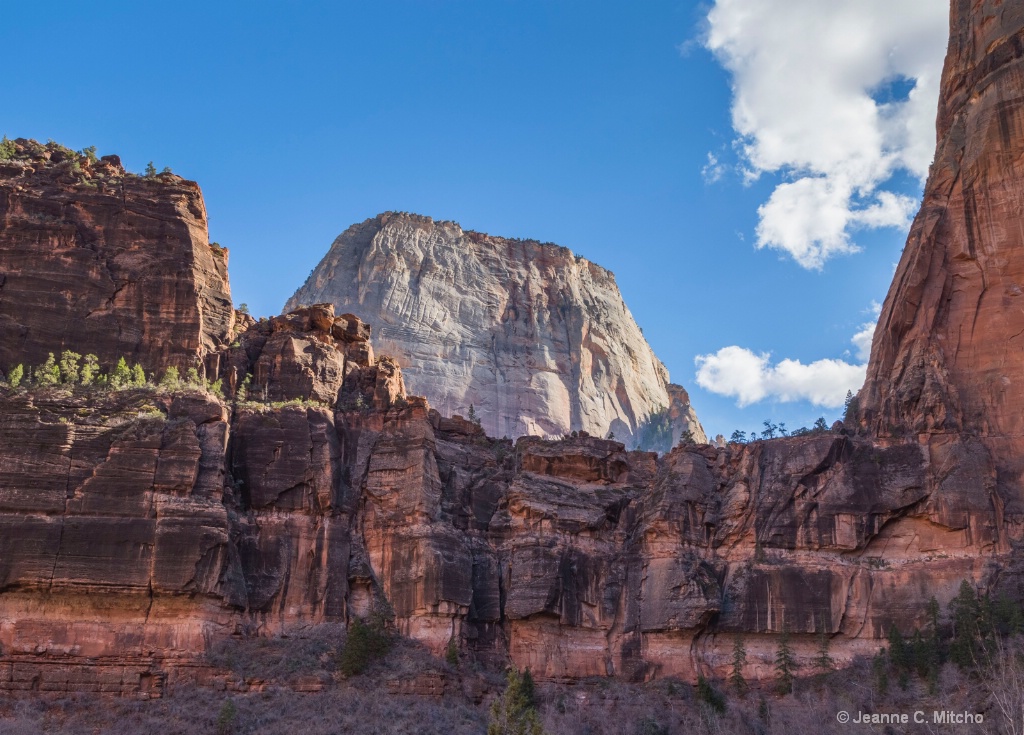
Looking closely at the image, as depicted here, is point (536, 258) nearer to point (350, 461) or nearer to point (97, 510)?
point (350, 461)

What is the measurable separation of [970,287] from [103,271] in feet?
172

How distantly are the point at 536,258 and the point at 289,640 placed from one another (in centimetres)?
7008

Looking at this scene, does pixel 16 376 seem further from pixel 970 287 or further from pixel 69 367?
pixel 970 287

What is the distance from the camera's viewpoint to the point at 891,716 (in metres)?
53.6

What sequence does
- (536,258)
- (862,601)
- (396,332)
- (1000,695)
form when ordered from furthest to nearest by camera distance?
1. (536,258)
2. (396,332)
3. (862,601)
4. (1000,695)

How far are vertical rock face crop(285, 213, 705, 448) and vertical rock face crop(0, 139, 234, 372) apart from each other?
38240 millimetres

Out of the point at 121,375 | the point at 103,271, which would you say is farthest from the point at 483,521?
the point at 103,271

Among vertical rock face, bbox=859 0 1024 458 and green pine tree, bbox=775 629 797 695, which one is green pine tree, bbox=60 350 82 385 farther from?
vertical rock face, bbox=859 0 1024 458

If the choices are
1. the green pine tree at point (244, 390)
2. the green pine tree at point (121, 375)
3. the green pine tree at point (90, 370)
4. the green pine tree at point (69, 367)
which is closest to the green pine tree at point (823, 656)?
the green pine tree at point (244, 390)

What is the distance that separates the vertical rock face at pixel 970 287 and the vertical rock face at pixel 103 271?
4177cm

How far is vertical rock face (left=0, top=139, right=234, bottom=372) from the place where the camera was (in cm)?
6438

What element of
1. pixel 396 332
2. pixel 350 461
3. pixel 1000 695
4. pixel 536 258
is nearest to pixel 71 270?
pixel 350 461

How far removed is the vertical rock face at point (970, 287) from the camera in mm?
67000

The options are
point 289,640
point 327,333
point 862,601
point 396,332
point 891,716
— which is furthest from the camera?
point 396,332
